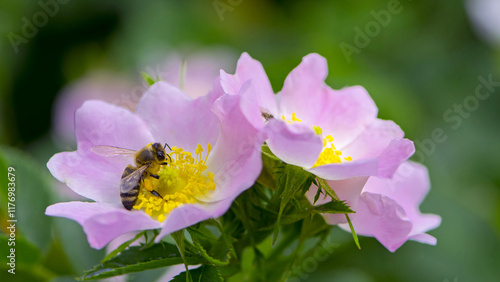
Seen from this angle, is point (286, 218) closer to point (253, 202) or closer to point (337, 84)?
point (253, 202)

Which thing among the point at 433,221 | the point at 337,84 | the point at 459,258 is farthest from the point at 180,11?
the point at 433,221

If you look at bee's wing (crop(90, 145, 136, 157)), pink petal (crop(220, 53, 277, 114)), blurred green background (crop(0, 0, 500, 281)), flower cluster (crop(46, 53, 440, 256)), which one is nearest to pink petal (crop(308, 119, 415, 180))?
flower cluster (crop(46, 53, 440, 256))

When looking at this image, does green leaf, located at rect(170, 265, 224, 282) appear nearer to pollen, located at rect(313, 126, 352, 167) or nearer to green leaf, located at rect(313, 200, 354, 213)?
green leaf, located at rect(313, 200, 354, 213)

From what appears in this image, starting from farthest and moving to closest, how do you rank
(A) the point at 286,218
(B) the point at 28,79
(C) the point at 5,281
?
(B) the point at 28,79
(C) the point at 5,281
(A) the point at 286,218

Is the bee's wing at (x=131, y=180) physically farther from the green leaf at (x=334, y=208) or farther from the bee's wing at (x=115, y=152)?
the green leaf at (x=334, y=208)

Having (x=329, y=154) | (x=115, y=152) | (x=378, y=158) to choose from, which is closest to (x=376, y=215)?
(x=378, y=158)

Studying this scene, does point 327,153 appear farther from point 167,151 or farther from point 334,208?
point 167,151

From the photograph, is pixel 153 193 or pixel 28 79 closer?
pixel 153 193
